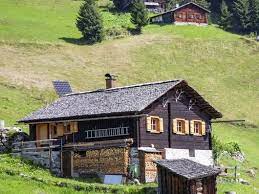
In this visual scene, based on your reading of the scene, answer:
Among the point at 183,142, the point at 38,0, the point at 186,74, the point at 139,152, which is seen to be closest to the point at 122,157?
the point at 139,152

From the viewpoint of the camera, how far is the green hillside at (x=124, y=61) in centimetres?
7700

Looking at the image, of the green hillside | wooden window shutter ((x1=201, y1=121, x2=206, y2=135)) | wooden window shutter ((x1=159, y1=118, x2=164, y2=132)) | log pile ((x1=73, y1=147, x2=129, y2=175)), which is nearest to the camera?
log pile ((x1=73, y1=147, x2=129, y2=175))

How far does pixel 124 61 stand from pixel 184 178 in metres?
60.5

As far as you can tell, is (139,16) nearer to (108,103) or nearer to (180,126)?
(180,126)

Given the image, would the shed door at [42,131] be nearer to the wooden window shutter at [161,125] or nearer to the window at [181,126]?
the wooden window shutter at [161,125]

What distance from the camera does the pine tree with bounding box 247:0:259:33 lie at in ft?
408

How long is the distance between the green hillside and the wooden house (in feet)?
44.9

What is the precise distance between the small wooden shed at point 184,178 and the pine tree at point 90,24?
221 ft

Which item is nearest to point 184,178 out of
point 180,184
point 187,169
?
point 180,184

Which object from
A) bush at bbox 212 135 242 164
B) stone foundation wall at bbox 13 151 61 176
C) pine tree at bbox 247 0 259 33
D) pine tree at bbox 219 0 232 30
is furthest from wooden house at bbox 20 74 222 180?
pine tree at bbox 247 0 259 33

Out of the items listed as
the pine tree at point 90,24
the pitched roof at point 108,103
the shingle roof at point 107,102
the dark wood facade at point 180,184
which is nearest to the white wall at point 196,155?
the pitched roof at point 108,103

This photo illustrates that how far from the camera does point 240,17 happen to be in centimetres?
12488

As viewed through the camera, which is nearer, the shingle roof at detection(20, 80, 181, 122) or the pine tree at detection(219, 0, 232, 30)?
the shingle roof at detection(20, 80, 181, 122)

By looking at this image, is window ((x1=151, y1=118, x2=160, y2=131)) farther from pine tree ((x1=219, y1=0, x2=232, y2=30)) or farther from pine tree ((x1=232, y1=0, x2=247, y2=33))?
pine tree ((x1=232, y1=0, x2=247, y2=33))
